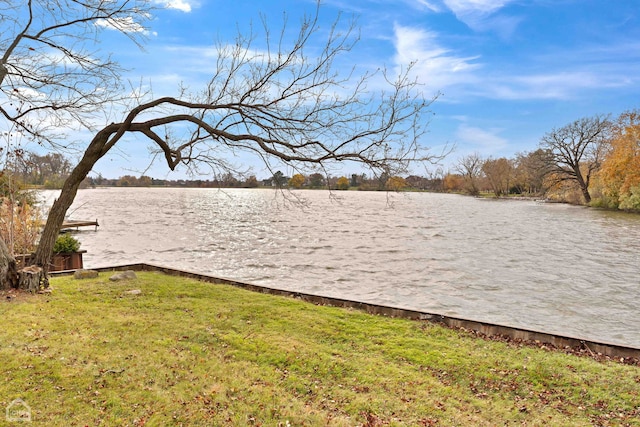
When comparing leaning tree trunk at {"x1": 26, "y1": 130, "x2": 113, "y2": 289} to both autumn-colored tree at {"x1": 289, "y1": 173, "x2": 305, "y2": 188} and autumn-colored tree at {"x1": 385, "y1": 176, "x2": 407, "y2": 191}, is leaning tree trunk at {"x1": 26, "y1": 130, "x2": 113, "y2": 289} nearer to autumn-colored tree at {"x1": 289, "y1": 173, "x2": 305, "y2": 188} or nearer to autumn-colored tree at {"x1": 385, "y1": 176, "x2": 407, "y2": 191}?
autumn-colored tree at {"x1": 289, "y1": 173, "x2": 305, "y2": 188}

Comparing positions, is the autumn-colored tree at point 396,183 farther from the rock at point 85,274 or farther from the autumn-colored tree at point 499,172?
the autumn-colored tree at point 499,172

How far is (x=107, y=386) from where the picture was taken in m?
4.00

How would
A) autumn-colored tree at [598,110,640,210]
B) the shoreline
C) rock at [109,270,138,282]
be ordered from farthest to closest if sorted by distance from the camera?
autumn-colored tree at [598,110,640,210], rock at [109,270,138,282], the shoreline

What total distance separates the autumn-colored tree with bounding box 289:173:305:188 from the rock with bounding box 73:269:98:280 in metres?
5.24

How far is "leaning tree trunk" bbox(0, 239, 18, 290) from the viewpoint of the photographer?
6.75 meters

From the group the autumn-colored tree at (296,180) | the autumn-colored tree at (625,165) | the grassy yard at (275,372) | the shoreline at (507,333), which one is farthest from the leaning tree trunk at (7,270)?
the autumn-colored tree at (625,165)

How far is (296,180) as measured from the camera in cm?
684

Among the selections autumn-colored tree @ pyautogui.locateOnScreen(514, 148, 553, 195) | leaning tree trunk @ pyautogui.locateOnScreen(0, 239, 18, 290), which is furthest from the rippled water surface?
autumn-colored tree @ pyautogui.locateOnScreen(514, 148, 553, 195)

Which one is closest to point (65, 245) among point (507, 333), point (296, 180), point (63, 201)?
point (63, 201)

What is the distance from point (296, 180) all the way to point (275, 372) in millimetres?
3303

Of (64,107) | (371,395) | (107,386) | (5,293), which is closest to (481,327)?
(371,395)

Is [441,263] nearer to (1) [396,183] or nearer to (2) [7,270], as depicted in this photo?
(1) [396,183]

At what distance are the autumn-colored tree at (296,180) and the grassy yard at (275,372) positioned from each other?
2220 mm

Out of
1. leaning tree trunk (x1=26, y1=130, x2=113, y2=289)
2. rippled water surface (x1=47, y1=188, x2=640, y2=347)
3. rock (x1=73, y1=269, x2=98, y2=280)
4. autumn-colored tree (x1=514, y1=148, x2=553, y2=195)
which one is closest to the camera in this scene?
leaning tree trunk (x1=26, y1=130, x2=113, y2=289)
